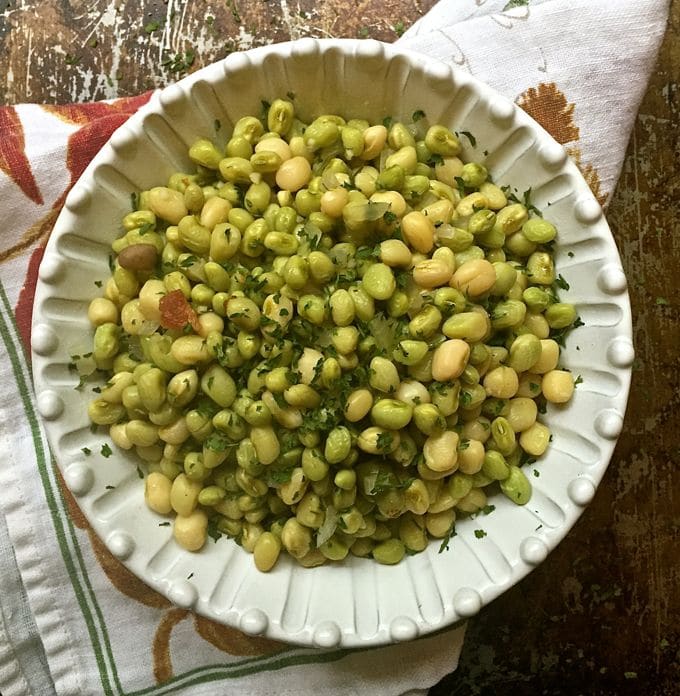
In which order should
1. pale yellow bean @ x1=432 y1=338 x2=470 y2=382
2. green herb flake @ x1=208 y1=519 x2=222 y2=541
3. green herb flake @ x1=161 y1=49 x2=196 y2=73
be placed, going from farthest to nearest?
green herb flake @ x1=161 y1=49 x2=196 y2=73 → green herb flake @ x1=208 y1=519 x2=222 y2=541 → pale yellow bean @ x1=432 y1=338 x2=470 y2=382

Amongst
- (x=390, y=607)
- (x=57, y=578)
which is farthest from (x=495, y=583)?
(x=57, y=578)

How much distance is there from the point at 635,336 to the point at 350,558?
475mm

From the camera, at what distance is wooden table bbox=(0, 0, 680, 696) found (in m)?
0.88

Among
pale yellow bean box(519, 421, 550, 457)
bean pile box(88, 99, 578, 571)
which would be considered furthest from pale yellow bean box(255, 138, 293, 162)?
pale yellow bean box(519, 421, 550, 457)

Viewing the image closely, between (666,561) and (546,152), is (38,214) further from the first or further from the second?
(666,561)

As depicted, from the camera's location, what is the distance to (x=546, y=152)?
68 centimetres

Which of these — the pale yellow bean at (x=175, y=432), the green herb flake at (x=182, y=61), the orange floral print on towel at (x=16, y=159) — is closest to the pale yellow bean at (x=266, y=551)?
the pale yellow bean at (x=175, y=432)

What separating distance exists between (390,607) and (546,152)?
464 millimetres

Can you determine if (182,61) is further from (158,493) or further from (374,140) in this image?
(158,493)

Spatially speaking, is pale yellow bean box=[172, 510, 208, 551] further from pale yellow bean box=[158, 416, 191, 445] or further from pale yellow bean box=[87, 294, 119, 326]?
pale yellow bean box=[87, 294, 119, 326]

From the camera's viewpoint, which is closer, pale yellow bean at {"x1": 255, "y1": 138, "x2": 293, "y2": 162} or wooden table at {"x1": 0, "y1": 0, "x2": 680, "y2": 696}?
pale yellow bean at {"x1": 255, "y1": 138, "x2": 293, "y2": 162}

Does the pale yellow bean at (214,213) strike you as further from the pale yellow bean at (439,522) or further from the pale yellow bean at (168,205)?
the pale yellow bean at (439,522)

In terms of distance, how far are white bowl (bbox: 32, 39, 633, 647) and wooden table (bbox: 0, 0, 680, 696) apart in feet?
0.67

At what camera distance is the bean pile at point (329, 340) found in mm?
636
